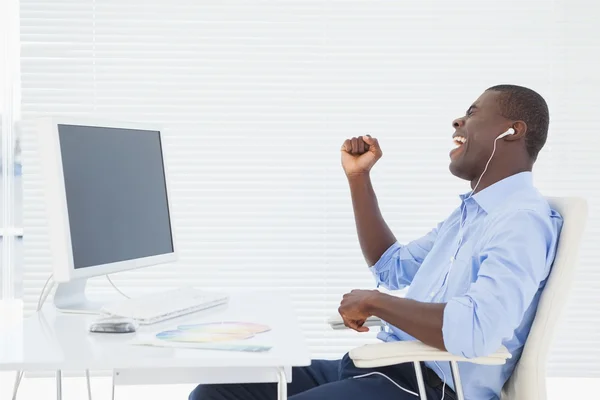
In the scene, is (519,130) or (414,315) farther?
(519,130)

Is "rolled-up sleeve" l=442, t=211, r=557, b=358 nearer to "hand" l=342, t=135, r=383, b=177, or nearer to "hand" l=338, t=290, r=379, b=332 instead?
"hand" l=338, t=290, r=379, b=332

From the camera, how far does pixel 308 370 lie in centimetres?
209

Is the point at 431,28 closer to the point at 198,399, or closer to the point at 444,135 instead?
the point at 444,135

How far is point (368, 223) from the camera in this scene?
7.86ft

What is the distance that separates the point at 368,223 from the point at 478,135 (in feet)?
1.74

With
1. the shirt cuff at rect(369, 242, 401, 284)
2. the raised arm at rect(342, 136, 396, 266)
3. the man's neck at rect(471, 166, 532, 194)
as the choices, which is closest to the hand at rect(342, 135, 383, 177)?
the raised arm at rect(342, 136, 396, 266)

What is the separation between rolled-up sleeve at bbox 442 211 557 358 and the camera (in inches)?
63.5

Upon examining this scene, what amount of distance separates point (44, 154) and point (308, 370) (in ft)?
3.00

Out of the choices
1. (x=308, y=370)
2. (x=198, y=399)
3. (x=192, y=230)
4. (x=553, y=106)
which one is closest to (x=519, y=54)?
(x=553, y=106)

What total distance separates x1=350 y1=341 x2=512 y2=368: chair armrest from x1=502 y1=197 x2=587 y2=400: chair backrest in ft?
0.50

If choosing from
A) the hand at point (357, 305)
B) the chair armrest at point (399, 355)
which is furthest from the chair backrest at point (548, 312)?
the hand at point (357, 305)

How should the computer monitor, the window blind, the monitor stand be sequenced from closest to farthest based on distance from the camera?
the computer monitor, the monitor stand, the window blind

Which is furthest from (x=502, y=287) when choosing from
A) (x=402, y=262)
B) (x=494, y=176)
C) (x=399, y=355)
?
(x=402, y=262)

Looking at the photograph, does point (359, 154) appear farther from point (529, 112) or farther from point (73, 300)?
point (73, 300)
